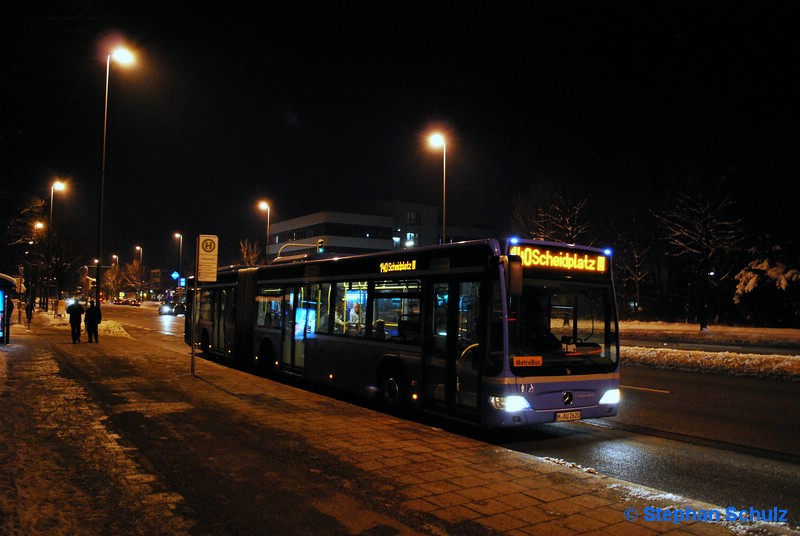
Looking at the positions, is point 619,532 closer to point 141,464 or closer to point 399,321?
point 141,464

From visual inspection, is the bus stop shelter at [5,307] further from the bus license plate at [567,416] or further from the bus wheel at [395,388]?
the bus license plate at [567,416]

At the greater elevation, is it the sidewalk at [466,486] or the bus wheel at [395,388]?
the bus wheel at [395,388]

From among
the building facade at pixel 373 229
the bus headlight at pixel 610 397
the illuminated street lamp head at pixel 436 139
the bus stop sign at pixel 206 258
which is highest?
the building facade at pixel 373 229

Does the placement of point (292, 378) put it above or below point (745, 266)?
below

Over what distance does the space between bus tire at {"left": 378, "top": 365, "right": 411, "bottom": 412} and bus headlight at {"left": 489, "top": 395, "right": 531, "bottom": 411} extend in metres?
2.14

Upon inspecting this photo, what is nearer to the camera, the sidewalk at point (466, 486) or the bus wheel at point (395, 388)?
the sidewalk at point (466, 486)

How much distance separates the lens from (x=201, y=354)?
21.6 meters

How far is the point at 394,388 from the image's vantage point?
1037 centimetres

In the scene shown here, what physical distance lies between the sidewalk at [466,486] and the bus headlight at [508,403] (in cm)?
58

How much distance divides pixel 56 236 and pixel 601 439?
140 ft

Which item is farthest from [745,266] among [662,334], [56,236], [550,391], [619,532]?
[56,236]

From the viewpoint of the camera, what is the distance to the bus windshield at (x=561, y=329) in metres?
8.18

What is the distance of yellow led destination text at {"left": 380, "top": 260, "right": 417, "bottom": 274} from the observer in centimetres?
1024

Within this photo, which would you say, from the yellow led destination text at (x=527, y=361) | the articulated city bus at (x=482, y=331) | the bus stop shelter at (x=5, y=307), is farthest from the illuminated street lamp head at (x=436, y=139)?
the yellow led destination text at (x=527, y=361)
